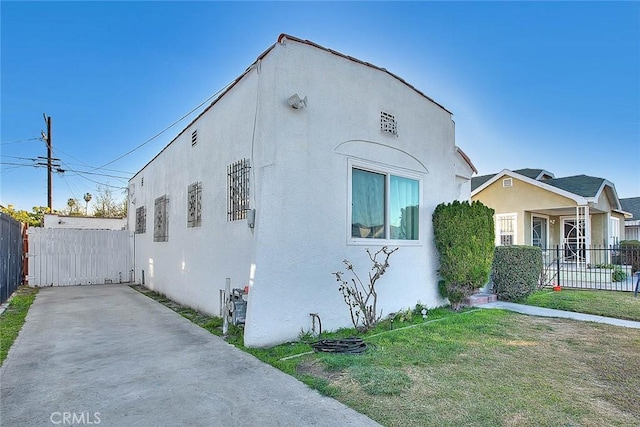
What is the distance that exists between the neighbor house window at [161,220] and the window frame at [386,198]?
20.4 ft

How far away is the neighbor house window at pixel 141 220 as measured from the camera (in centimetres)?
1249

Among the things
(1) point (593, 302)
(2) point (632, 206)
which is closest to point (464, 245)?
(1) point (593, 302)

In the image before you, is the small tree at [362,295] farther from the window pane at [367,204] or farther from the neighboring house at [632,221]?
the neighboring house at [632,221]

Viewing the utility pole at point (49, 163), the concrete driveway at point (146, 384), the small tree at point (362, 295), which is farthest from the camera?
the utility pole at point (49, 163)

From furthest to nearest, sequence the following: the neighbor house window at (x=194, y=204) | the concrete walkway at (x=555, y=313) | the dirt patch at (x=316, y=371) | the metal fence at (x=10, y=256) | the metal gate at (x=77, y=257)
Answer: the metal gate at (x=77, y=257), the metal fence at (x=10, y=256), the neighbor house window at (x=194, y=204), the concrete walkway at (x=555, y=313), the dirt patch at (x=316, y=371)

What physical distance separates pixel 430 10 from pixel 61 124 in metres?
18.9

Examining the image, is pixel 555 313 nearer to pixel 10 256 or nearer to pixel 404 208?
pixel 404 208

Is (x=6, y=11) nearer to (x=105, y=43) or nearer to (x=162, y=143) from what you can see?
(x=105, y=43)

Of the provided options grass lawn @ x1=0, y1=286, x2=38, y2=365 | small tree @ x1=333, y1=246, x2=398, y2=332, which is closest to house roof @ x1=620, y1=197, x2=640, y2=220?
small tree @ x1=333, y1=246, x2=398, y2=332

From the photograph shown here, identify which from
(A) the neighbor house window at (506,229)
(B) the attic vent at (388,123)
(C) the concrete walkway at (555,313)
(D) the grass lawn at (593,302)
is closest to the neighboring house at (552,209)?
(A) the neighbor house window at (506,229)

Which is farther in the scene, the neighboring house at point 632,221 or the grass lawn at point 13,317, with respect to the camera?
→ the neighboring house at point 632,221

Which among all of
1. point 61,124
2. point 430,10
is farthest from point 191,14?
point 61,124

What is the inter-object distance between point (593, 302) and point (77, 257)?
1599cm

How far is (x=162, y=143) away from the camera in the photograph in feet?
36.5
